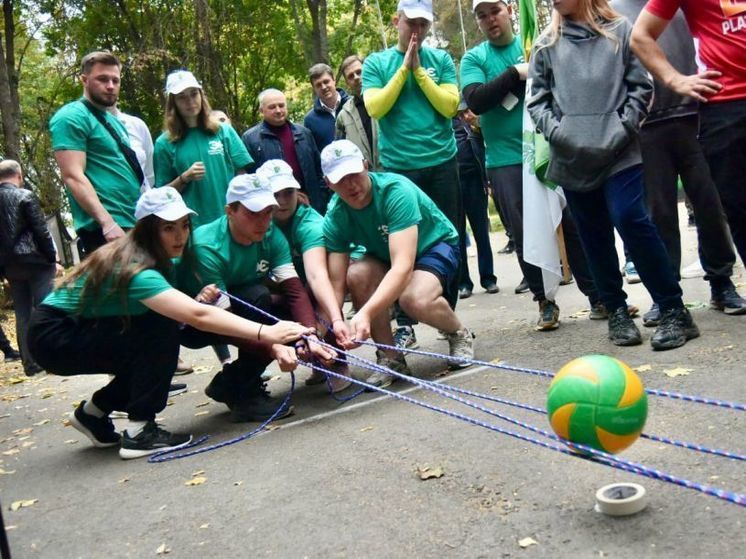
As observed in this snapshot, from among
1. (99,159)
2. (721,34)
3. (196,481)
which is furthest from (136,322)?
(721,34)

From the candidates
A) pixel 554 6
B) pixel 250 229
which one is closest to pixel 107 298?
pixel 250 229

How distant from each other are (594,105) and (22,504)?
3438 millimetres

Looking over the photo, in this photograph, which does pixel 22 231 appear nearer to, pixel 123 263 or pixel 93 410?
pixel 93 410

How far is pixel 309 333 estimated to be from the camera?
14.1ft

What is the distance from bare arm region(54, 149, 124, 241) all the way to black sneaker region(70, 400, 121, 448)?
123 cm

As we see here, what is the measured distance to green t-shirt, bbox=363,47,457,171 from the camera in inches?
246

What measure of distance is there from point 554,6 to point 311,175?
3.10 metres

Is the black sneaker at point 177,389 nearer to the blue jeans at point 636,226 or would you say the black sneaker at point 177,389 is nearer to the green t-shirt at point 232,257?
the green t-shirt at point 232,257

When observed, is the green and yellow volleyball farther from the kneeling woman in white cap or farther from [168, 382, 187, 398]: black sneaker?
[168, 382, 187, 398]: black sneaker

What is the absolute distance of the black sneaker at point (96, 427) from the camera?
487 cm

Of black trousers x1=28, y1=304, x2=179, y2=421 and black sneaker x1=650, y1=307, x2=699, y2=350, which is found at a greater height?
black trousers x1=28, y1=304, x2=179, y2=421

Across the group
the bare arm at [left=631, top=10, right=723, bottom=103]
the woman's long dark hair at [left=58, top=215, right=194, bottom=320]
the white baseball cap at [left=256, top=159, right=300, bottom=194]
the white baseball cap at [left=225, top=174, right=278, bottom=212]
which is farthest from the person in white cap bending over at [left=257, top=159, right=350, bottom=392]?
the bare arm at [left=631, top=10, right=723, bottom=103]

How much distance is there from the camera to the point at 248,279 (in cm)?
504

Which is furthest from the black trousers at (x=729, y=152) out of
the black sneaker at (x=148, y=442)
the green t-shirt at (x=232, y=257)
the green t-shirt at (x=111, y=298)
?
the black sneaker at (x=148, y=442)
